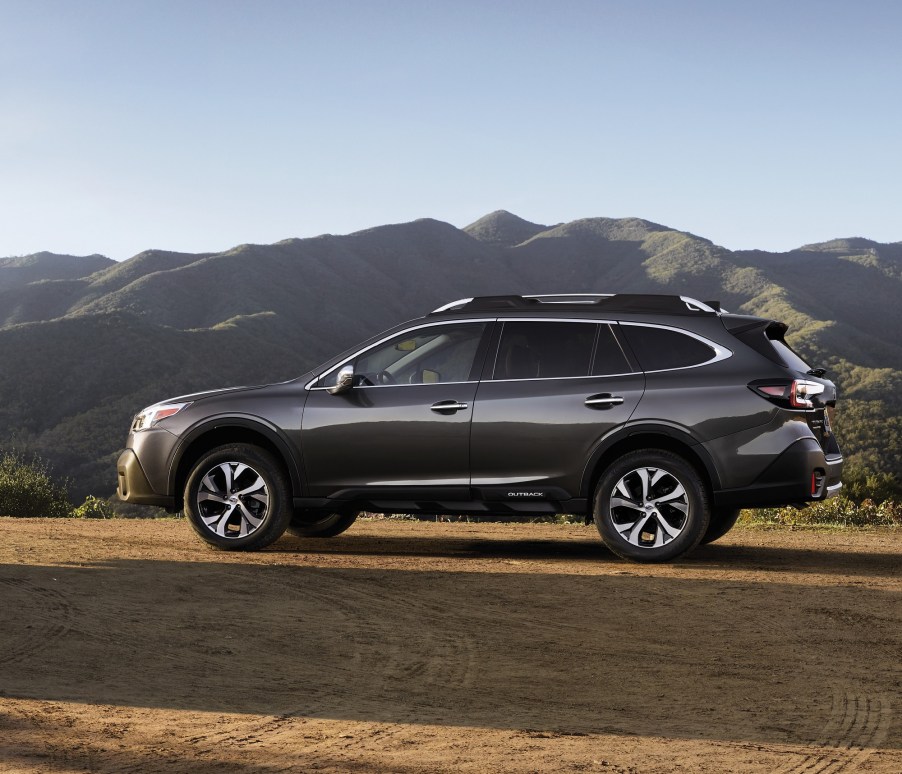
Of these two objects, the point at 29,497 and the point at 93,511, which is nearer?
the point at 29,497

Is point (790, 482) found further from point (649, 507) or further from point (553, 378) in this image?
point (553, 378)

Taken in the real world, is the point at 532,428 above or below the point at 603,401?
below

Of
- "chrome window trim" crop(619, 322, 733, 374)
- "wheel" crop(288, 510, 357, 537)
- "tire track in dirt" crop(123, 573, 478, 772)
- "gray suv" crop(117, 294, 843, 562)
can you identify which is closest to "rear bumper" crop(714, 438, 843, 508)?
"gray suv" crop(117, 294, 843, 562)

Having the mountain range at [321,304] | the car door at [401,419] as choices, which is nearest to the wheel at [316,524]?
the car door at [401,419]

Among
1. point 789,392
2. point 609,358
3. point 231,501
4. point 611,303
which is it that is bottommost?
point 231,501

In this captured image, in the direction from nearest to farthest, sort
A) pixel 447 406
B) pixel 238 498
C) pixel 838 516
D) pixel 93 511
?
pixel 447 406, pixel 238 498, pixel 838 516, pixel 93 511

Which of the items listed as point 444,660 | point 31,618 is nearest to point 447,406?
point 444,660

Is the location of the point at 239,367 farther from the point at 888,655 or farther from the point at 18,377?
the point at 888,655

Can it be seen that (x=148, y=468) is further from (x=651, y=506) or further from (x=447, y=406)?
(x=651, y=506)

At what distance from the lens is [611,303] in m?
9.56

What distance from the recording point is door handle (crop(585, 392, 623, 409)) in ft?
29.9

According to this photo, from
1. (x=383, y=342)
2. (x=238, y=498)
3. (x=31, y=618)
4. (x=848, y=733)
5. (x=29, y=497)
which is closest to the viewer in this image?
(x=848, y=733)

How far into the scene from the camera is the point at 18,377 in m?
76.4

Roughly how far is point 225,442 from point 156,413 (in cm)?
62
